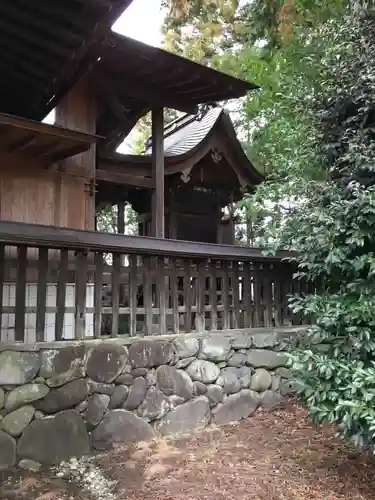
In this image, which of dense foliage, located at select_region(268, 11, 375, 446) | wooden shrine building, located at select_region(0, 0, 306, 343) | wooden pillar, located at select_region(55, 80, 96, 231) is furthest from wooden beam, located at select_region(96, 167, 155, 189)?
dense foliage, located at select_region(268, 11, 375, 446)

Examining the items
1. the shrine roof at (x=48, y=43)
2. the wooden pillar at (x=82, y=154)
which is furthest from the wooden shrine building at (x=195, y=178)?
the shrine roof at (x=48, y=43)

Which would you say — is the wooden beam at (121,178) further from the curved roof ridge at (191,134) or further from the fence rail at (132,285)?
the fence rail at (132,285)

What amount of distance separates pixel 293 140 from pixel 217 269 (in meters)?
2.00

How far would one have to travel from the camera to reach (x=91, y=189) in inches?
245

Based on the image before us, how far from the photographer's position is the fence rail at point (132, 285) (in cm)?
385

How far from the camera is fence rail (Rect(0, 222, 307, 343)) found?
12.6 ft

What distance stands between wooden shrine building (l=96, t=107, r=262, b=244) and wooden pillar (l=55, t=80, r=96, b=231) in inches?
32.0

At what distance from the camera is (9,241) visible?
3.61 meters

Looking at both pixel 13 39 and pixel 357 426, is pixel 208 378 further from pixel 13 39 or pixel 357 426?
pixel 13 39

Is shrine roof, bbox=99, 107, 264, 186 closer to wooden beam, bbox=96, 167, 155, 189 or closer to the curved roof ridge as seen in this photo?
Answer: the curved roof ridge

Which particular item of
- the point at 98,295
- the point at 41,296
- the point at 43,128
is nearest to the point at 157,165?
the point at 43,128

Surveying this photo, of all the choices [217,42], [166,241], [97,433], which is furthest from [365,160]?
[217,42]

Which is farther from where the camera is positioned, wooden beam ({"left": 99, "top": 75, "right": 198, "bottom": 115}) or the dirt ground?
wooden beam ({"left": 99, "top": 75, "right": 198, "bottom": 115})

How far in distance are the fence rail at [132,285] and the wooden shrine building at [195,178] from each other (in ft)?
8.12
